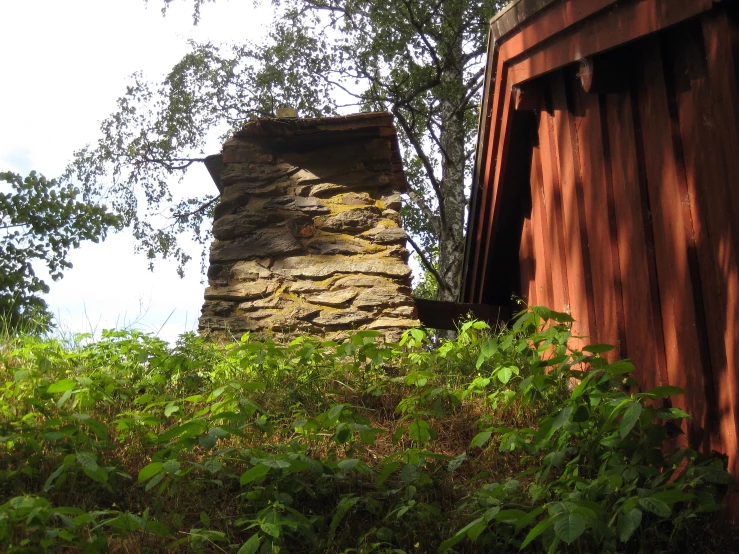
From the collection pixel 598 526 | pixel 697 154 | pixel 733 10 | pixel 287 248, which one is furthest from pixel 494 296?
pixel 598 526

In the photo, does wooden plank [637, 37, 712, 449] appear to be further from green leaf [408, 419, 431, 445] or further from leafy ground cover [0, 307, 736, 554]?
green leaf [408, 419, 431, 445]

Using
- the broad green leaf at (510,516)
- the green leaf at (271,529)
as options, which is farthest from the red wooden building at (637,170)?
the green leaf at (271,529)

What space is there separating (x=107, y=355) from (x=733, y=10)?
4.42 meters

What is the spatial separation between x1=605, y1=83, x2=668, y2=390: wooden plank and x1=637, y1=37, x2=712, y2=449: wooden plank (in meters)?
0.06

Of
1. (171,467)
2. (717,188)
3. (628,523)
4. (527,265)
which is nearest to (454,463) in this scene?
(628,523)

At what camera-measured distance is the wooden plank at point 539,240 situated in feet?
18.8

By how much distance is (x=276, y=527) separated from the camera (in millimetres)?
2779

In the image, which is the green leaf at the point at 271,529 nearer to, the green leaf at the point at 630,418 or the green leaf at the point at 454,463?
the green leaf at the point at 454,463

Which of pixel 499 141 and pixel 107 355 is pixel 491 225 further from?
pixel 107 355

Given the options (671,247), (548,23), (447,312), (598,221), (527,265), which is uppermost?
(548,23)

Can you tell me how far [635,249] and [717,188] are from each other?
82 centimetres

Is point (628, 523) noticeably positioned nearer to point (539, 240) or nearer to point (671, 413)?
point (671, 413)

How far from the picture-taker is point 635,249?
13.7ft

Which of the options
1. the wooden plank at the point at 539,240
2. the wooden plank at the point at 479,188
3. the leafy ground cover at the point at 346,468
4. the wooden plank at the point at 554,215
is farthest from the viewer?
the wooden plank at the point at 479,188
